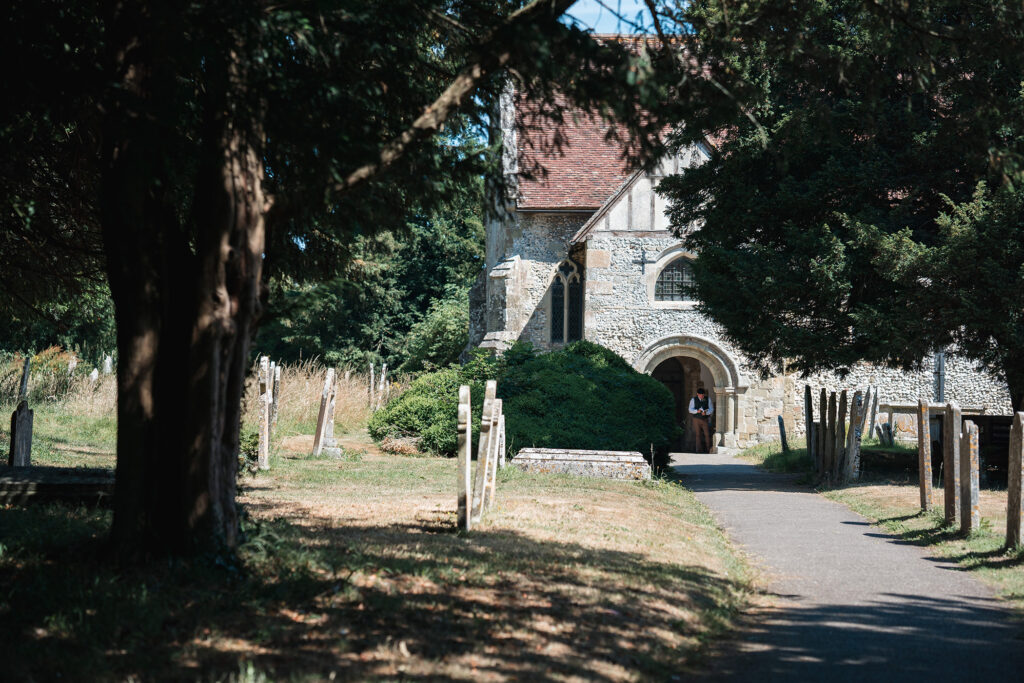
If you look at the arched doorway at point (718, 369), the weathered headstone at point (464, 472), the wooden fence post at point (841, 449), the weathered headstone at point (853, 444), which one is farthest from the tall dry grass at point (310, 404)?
the weathered headstone at point (464, 472)

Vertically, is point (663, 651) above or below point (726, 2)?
below

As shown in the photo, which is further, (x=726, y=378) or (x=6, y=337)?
(x=6, y=337)

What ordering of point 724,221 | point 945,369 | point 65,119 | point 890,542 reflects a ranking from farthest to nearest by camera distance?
point 945,369
point 724,221
point 890,542
point 65,119

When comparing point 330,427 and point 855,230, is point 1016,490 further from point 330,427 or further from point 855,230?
point 330,427

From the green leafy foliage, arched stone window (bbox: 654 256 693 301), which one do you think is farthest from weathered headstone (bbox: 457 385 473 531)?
arched stone window (bbox: 654 256 693 301)

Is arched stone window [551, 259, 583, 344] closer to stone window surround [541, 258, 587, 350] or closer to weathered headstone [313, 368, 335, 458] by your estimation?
stone window surround [541, 258, 587, 350]

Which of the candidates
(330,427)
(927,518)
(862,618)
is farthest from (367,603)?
(330,427)

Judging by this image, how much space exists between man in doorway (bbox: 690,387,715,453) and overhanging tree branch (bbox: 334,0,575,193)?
58.5 feet

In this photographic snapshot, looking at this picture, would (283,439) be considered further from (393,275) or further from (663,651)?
(393,275)

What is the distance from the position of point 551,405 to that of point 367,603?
12413 mm

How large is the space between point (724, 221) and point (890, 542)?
8.42m

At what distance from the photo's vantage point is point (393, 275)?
4525cm

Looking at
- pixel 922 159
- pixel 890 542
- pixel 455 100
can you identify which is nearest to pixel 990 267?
pixel 922 159

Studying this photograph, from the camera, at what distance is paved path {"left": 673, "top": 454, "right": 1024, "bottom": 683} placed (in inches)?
195
